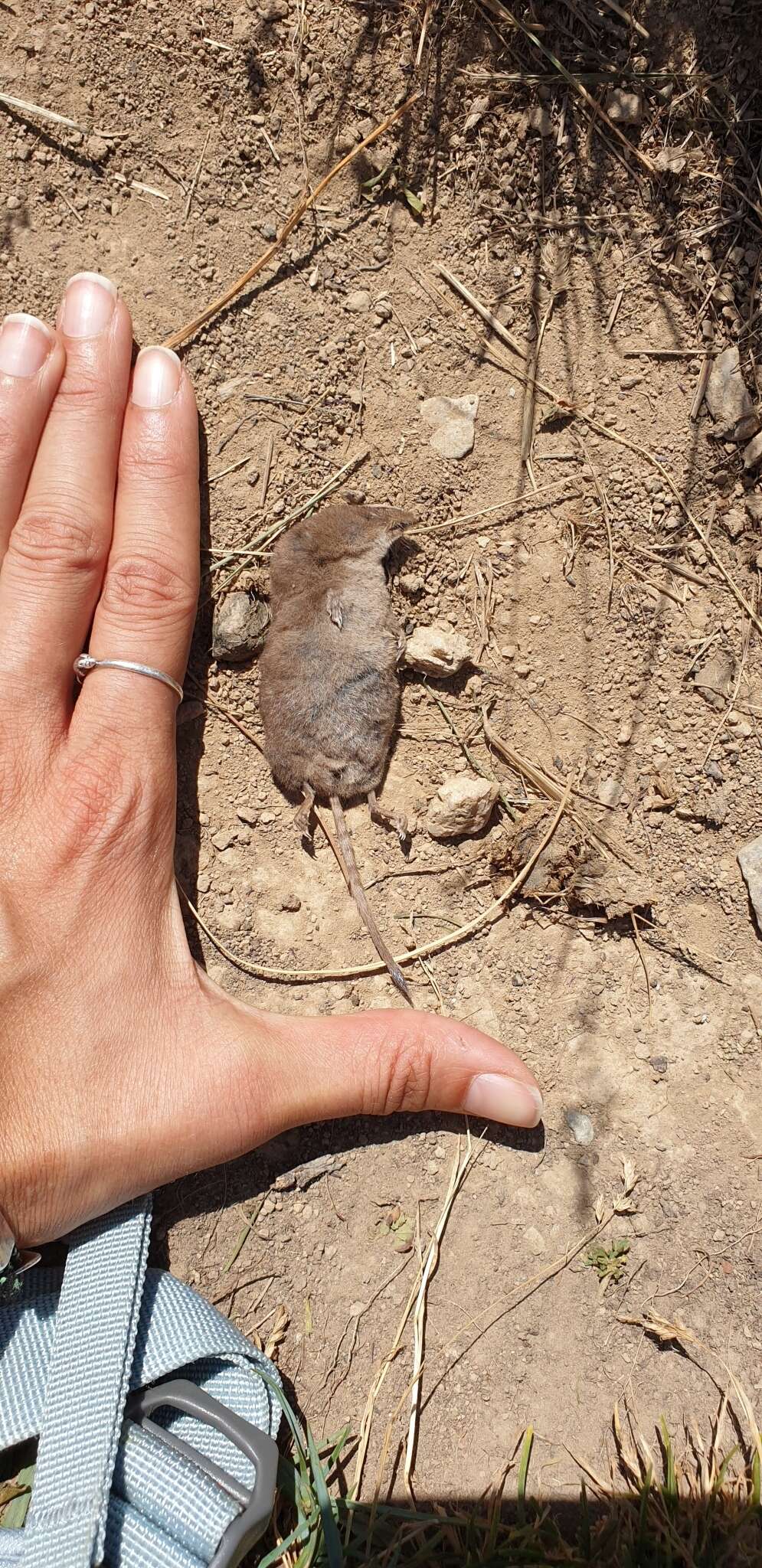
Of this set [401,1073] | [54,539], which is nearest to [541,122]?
[54,539]

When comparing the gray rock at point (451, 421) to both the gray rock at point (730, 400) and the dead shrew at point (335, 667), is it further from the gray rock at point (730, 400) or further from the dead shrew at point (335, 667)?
the gray rock at point (730, 400)

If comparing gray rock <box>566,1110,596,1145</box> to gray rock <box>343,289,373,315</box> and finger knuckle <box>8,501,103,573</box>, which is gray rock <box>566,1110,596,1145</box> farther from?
gray rock <box>343,289,373,315</box>

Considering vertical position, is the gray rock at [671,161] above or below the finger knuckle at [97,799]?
above

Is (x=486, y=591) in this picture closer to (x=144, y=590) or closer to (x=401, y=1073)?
(x=144, y=590)

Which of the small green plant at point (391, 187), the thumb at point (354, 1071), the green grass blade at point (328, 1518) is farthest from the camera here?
the small green plant at point (391, 187)

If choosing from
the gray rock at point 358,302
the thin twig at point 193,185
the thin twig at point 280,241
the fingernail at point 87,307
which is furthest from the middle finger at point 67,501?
the gray rock at point 358,302

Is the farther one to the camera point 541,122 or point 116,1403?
point 541,122
